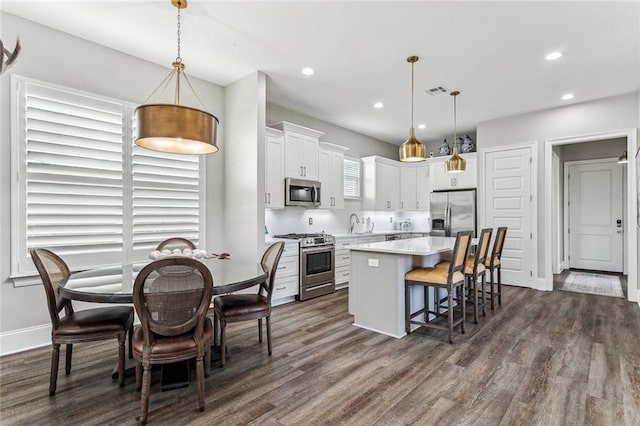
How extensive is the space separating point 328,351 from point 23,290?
285 centimetres

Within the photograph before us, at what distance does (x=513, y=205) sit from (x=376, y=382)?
457 cm

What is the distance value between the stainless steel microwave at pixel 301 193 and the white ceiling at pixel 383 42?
50.9 inches

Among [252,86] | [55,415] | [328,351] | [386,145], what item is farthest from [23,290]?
[386,145]

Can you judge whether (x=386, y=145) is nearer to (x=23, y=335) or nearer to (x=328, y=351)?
(x=328, y=351)

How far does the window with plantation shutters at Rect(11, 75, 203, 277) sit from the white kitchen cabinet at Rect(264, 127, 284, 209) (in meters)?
1.13

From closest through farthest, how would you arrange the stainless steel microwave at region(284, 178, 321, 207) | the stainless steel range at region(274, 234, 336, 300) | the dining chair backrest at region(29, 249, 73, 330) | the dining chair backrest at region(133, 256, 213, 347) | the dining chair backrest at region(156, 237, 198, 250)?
1. the dining chair backrest at region(133, 256, 213, 347)
2. the dining chair backrest at region(29, 249, 73, 330)
3. the dining chair backrest at region(156, 237, 198, 250)
4. the stainless steel range at region(274, 234, 336, 300)
5. the stainless steel microwave at region(284, 178, 321, 207)

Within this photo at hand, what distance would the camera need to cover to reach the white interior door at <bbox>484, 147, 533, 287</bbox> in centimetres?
548

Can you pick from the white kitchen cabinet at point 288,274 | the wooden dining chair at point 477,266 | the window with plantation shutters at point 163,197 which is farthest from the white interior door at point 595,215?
the window with plantation shutters at point 163,197

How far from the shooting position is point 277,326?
3631 millimetres

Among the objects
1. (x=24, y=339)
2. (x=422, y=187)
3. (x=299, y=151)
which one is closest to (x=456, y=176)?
(x=422, y=187)

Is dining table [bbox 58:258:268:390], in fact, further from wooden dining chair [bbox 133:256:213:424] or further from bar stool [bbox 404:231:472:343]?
bar stool [bbox 404:231:472:343]

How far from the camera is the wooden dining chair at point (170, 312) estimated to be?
188 cm

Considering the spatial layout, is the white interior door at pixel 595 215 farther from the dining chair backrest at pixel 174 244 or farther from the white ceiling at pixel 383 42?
the dining chair backrest at pixel 174 244

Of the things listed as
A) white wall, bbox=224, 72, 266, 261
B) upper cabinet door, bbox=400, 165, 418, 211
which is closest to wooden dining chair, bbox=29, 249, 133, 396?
white wall, bbox=224, 72, 266, 261
